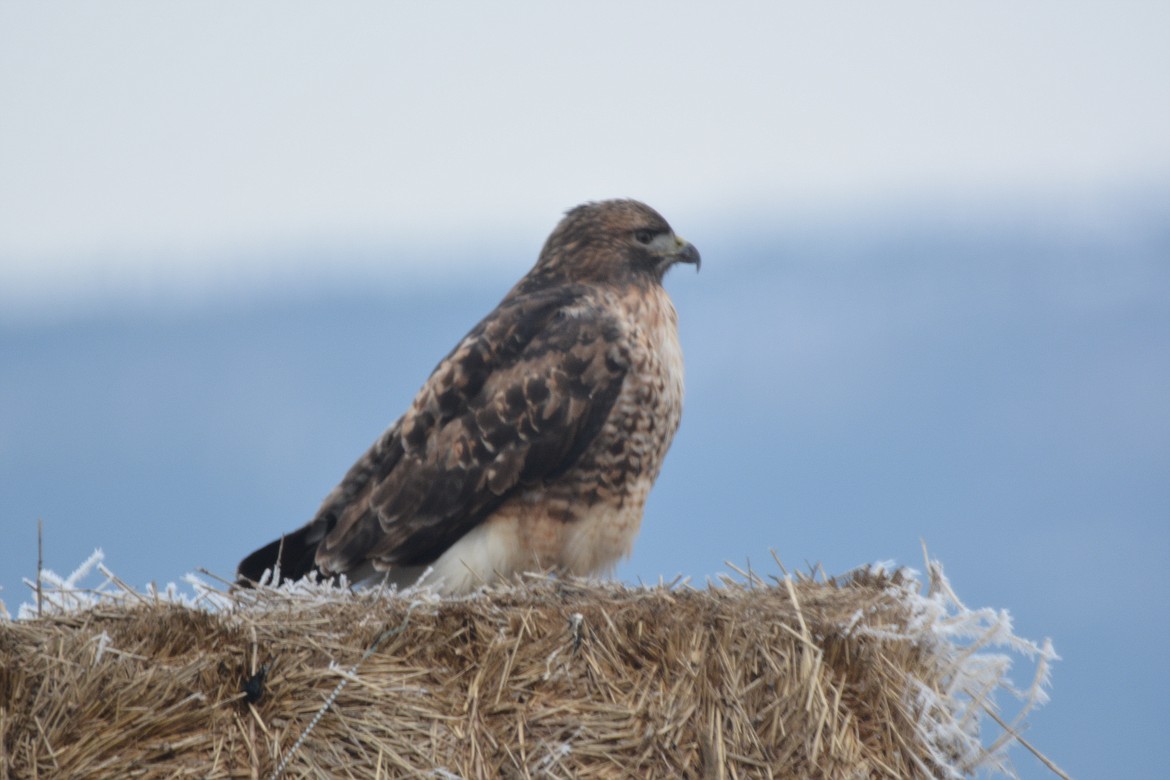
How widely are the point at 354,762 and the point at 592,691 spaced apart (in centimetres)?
65

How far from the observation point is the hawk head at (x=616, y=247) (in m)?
6.01

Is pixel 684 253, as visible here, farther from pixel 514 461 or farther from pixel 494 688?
pixel 494 688

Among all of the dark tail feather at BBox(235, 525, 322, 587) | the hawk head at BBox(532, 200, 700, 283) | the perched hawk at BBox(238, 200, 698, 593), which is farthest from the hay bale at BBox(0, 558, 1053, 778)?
the hawk head at BBox(532, 200, 700, 283)

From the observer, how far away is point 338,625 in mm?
3801

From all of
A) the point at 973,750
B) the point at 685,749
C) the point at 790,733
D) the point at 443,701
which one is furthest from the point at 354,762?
the point at 973,750

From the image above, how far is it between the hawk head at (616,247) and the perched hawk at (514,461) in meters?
0.34

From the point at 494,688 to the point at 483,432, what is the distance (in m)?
1.79

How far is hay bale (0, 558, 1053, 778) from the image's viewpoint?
3506 millimetres

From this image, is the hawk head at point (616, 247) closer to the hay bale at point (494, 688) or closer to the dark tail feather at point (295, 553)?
the dark tail feather at point (295, 553)

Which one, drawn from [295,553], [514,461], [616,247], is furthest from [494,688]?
[616,247]

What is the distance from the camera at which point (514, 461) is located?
17.4 ft

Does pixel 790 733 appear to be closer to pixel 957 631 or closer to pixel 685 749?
pixel 685 749

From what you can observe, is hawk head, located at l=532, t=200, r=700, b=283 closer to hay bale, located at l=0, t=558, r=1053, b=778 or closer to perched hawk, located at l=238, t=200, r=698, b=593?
perched hawk, located at l=238, t=200, r=698, b=593

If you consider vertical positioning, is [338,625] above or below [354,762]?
above
